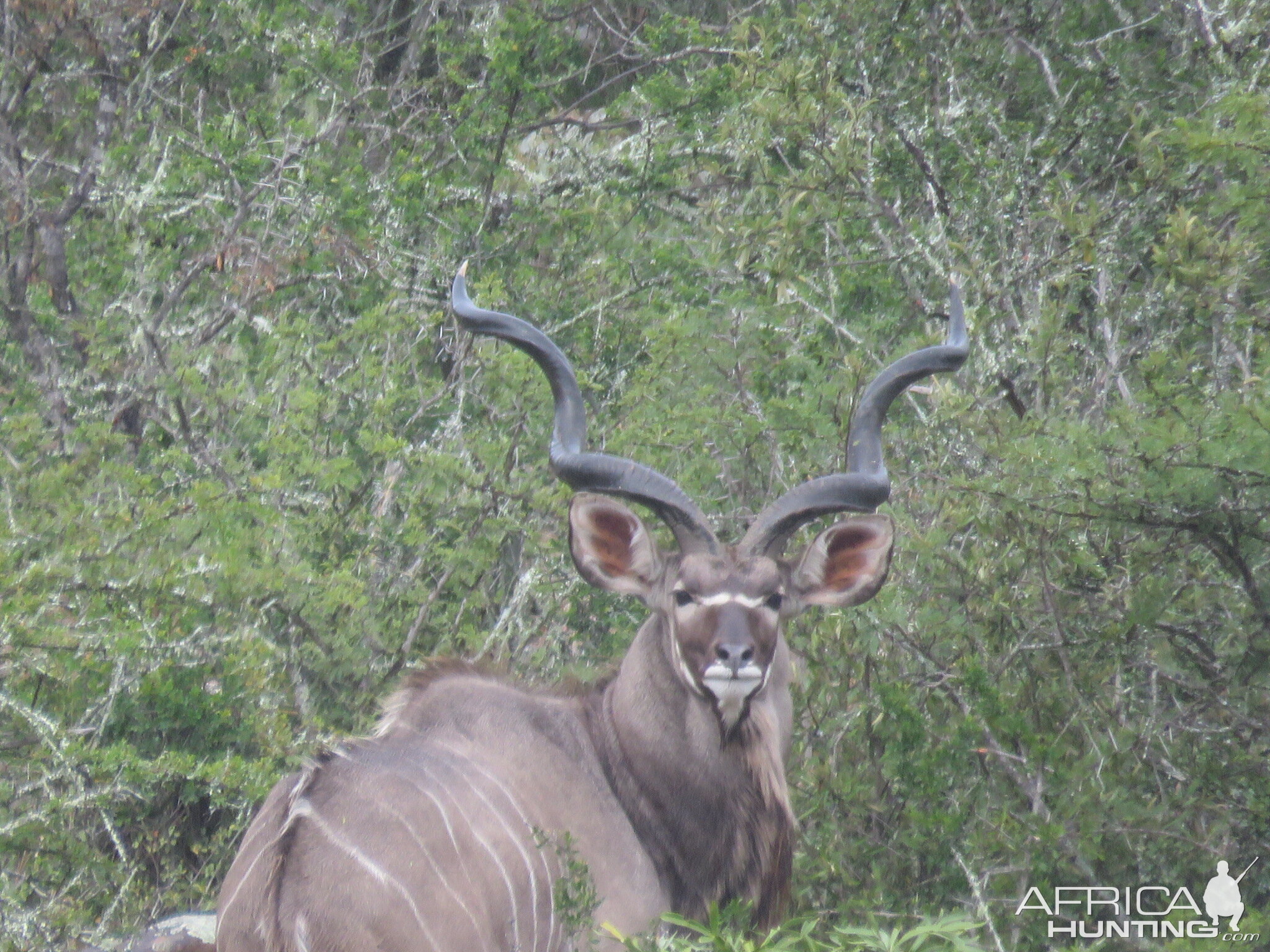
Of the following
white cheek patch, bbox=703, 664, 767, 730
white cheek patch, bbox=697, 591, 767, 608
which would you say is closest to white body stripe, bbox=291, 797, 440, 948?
white cheek patch, bbox=703, 664, 767, 730

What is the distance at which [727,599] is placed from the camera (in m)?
3.42

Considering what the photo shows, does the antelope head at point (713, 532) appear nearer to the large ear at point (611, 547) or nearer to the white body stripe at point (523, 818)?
the large ear at point (611, 547)

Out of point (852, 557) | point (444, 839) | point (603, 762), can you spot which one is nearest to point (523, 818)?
point (444, 839)

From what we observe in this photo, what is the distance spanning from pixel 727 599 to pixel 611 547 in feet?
1.41

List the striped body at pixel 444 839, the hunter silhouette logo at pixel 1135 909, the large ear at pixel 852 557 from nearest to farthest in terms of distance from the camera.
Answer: the striped body at pixel 444 839 → the hunter silhouette logo at pixel 1135 909 → the large ear at pixel 852 557

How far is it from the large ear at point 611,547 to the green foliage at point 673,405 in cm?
74

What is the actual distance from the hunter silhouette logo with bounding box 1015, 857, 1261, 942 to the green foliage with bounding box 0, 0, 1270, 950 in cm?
6

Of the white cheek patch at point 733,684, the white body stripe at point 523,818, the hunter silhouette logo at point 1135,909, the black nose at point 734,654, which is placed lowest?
the hunter silhouette logo at point 1135,909

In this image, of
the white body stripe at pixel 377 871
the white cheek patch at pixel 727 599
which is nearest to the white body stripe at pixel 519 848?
the white body stripe at pixel 377 871

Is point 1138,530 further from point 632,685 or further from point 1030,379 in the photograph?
point 632,685

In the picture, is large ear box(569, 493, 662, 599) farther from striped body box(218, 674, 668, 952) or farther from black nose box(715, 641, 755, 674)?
black nose box(715, 641, 755, 674)

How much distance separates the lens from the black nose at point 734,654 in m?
3.27

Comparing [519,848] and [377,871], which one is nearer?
[377,871]

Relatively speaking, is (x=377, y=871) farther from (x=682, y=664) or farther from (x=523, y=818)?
(x=682, y=664)
